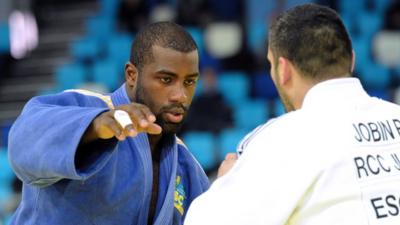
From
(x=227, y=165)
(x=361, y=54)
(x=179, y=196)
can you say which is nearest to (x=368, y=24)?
(x=361, y=54)

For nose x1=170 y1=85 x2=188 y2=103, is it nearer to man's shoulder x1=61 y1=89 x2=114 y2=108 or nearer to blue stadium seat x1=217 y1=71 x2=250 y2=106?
man's shoulder x1=61 y1=89 x2=114 y2=108

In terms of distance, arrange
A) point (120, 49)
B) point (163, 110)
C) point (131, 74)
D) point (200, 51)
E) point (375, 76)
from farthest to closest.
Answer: point (120, 49), point (200, 51), point (375, 76), point (131, 74), point (163, 110)

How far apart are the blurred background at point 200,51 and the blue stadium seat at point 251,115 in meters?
0.01

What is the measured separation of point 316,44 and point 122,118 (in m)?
0.70

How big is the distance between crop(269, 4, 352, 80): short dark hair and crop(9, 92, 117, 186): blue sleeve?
69cm

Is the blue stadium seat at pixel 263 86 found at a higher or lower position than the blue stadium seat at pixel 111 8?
lower

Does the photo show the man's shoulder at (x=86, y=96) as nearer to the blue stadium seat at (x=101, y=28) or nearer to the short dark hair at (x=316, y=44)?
the short dark hair at (x=316, y=44)

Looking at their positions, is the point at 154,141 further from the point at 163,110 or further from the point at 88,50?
the point at 88,50

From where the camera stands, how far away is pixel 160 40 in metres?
3.44

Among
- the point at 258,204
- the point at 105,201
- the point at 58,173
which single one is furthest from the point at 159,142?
the point at 258,204

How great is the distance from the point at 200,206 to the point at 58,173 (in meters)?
0.57

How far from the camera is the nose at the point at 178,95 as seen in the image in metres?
3.36

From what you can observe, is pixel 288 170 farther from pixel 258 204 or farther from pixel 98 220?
pixel 98 220

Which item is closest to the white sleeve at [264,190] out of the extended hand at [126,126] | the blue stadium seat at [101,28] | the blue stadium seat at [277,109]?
the extended hand at [126,126]
